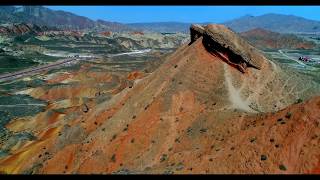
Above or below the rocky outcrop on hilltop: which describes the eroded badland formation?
below

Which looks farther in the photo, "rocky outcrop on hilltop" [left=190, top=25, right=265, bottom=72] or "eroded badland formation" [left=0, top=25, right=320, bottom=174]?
"rocky outcrop on hilltop" [left=190, top=25, right=265, bottom=72]

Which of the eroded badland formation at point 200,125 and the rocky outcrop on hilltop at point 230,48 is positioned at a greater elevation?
the rocky outcrop on hilltop at point 230,48

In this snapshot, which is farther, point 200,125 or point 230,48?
point 230,48

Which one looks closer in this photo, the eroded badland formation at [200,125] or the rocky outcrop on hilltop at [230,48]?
the eroded badland formation at [200,125]

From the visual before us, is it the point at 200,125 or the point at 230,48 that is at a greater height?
the point at 230,48
